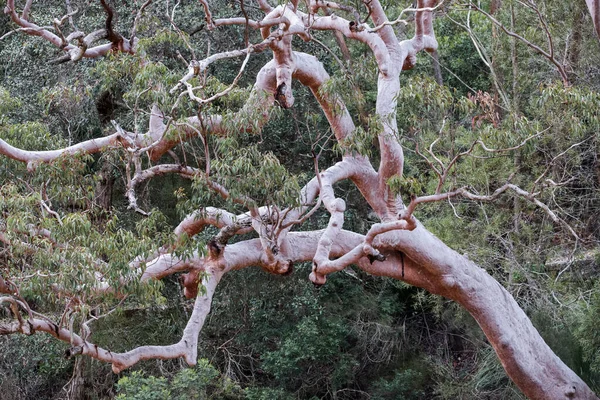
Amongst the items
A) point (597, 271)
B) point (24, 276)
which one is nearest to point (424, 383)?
point (597, 271)

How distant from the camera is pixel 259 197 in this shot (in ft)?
22.8

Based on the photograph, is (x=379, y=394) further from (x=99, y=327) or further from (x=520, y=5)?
(x=520, y=5)

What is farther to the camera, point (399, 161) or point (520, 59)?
point (520, 59)

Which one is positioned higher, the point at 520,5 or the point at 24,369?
the point at 520,5

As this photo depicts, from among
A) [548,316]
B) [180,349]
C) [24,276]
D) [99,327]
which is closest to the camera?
[24,276]

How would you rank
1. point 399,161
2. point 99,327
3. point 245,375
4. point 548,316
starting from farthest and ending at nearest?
point 245,375, point 99,327, point 548,316, point 399,161

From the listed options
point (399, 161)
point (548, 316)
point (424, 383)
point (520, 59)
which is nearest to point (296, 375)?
point (424, 383)

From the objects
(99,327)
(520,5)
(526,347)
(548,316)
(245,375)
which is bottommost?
(245,375)

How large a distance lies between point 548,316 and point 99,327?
18.3 feet

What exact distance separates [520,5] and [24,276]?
758cm

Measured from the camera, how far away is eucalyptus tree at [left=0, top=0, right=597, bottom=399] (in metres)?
6.46

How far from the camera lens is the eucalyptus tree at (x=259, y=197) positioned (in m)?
6.46

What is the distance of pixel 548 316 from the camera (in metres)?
10.1

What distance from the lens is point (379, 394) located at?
11539 millimetres
